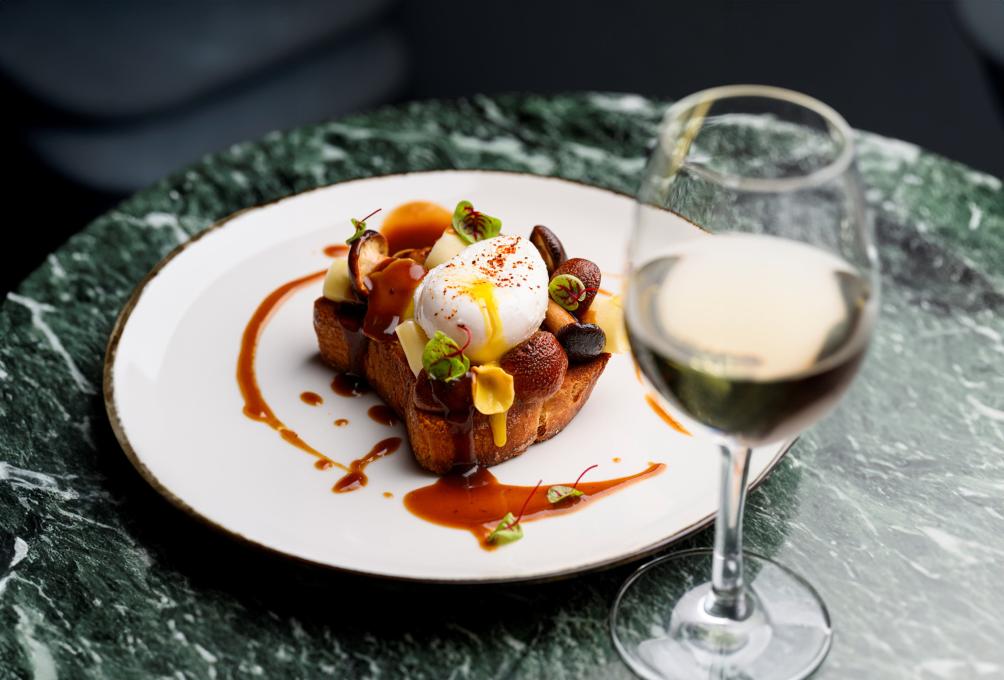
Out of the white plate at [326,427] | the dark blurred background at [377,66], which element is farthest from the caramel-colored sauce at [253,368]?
the dark blurred background at [377,66]

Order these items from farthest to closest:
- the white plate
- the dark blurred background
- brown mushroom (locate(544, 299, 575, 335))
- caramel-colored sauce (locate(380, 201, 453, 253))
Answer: the dark blurred background → caramel-colored sauce (locate(380, 201, 453, 253)) → brown mushroom (locate(544, 299, 575, 335)) → the white plate

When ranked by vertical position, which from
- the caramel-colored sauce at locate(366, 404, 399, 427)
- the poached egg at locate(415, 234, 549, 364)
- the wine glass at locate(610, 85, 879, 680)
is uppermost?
the wine glass at locate(610, 85, 879, 680)

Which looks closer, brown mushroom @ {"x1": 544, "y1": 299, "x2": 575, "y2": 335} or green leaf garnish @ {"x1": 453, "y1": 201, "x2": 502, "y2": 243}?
brown mushroom @ {"x1": 544, "y1": 299, "x2": 575, "y2": 335}

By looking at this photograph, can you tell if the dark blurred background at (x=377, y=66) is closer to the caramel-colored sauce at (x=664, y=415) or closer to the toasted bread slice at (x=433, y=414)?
the toasted bread slice at (x=433, y=414)

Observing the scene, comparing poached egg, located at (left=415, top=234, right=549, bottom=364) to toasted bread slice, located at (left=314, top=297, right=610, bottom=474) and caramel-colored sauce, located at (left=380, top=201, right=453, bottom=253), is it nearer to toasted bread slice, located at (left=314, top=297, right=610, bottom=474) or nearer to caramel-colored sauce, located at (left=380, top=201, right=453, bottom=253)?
toasted bread slice, located at (left=314, top=297, right=610, bottom=474)

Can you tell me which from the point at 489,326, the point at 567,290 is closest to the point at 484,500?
the point at 489,326

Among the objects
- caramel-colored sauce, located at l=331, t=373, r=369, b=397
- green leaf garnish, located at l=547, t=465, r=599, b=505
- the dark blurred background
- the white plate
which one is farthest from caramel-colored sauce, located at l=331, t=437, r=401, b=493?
the dark blurred background

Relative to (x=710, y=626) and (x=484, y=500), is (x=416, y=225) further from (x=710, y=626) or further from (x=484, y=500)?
(x=710, y=626)

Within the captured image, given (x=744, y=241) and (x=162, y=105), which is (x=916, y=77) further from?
(x=744, y=241)
